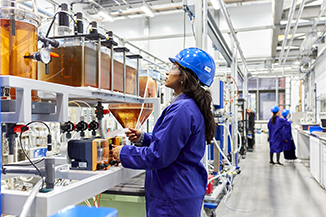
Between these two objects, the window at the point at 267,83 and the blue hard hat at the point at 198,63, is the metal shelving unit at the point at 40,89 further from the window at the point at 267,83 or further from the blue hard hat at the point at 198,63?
the window at the point at 267,83

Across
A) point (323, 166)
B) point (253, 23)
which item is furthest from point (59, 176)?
point (253, 23)

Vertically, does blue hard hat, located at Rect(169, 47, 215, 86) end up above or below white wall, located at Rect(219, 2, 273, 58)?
below

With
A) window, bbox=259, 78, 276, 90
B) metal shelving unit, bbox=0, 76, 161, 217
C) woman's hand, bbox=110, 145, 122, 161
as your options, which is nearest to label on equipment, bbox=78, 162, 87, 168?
metal shelving unit, bbox=0, 76, 161, 217

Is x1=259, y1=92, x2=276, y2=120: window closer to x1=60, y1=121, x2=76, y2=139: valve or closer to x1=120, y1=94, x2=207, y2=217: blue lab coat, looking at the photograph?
x1=120, y1=94, x2=207, y2=217: blue lab coat

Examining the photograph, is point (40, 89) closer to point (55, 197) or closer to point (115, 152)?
point (55, 197)

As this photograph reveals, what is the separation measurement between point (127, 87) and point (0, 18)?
0.80 metres

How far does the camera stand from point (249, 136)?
8.80 m

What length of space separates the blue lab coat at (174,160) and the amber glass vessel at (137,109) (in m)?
0.42

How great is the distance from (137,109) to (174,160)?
60 cm

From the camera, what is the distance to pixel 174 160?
1.34 meters

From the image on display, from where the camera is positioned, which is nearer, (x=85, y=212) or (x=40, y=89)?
(x=40, y=89)

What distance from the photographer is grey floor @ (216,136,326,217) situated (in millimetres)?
3564

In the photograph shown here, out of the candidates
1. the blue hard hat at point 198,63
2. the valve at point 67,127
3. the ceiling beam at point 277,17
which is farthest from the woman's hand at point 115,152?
the ceiling beam at point 277,17

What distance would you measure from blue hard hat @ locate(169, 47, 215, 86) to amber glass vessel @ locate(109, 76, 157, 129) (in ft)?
1.21
